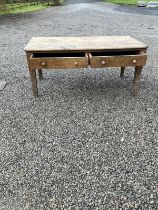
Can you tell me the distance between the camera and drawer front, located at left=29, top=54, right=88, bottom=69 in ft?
12.7

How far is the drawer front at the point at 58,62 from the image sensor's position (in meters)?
3.88

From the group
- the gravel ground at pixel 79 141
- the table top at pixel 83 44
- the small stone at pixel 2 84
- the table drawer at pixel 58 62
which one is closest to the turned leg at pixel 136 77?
the gravel ground at pixel 79 141

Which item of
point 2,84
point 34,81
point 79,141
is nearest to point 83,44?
point 34,81

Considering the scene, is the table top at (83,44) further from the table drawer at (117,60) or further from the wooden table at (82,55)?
the table drawer at (117,60)

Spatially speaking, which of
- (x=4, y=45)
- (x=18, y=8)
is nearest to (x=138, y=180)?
(x=4, y=45)

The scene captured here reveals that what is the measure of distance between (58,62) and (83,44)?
2.07 ft

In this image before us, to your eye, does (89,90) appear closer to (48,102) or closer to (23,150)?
(48,102)

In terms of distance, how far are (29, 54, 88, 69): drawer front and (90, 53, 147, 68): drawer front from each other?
17 centimetres

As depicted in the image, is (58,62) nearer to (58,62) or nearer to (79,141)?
(58,62)

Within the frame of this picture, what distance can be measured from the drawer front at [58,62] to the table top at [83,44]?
15 centimetres

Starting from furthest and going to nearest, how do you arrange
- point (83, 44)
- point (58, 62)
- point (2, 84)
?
1. point (2, 84)
2. point (83, 44)
3. point (58, 62)

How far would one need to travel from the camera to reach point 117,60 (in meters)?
3.94

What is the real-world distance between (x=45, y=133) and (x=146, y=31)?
27.4ft

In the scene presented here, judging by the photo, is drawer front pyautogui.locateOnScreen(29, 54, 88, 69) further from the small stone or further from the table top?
the small stone
